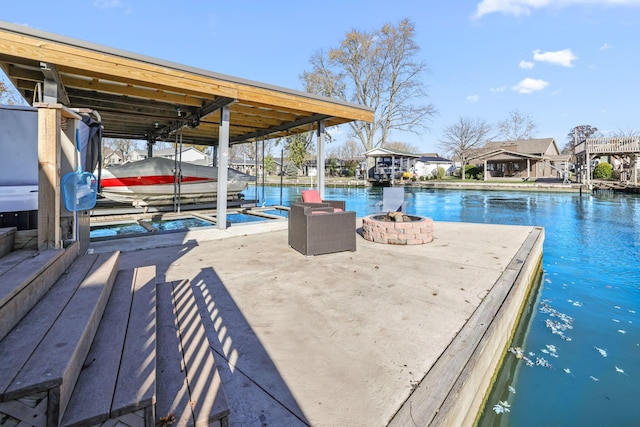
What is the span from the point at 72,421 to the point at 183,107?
665 centimetres

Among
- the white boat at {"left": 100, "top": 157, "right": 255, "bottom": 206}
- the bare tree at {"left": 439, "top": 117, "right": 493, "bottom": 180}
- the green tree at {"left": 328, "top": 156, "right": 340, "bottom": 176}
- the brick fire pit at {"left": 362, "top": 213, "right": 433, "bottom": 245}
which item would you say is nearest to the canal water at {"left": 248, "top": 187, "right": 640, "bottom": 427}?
the brick fire pit at {"left": 362, "top": 213, "right": 433, "bottom": 245}

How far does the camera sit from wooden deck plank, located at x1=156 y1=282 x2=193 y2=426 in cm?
109

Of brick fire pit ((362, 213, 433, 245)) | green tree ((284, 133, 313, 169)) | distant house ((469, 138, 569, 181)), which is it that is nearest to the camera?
brick fire pit ((362, 213, 433, 245))

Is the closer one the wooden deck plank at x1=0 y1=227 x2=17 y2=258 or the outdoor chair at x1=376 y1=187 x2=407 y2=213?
the wooden deck plank at x1=0 y1=227 x2=17 y2=258

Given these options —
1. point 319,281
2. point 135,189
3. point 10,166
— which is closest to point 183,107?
point 135,189

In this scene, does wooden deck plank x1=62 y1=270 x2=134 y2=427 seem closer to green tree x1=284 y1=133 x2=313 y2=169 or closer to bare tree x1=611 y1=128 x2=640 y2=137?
green tree x1=284 y1=133 x2=313 y2=169

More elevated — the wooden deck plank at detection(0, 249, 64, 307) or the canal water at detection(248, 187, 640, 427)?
the wooden deck plank at detection(0, 249, 64, 307)

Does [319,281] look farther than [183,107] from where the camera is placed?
No

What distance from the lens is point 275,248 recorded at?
4477 millimetres

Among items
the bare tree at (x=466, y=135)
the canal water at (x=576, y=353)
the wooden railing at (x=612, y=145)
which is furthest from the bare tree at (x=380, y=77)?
the canal water at (x=576, y=353)

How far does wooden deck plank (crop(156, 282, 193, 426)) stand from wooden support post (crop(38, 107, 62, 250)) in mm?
836

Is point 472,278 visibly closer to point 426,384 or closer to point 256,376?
point 426,384

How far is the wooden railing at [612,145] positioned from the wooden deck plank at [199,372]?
2606cm

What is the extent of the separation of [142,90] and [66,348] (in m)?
5.32
